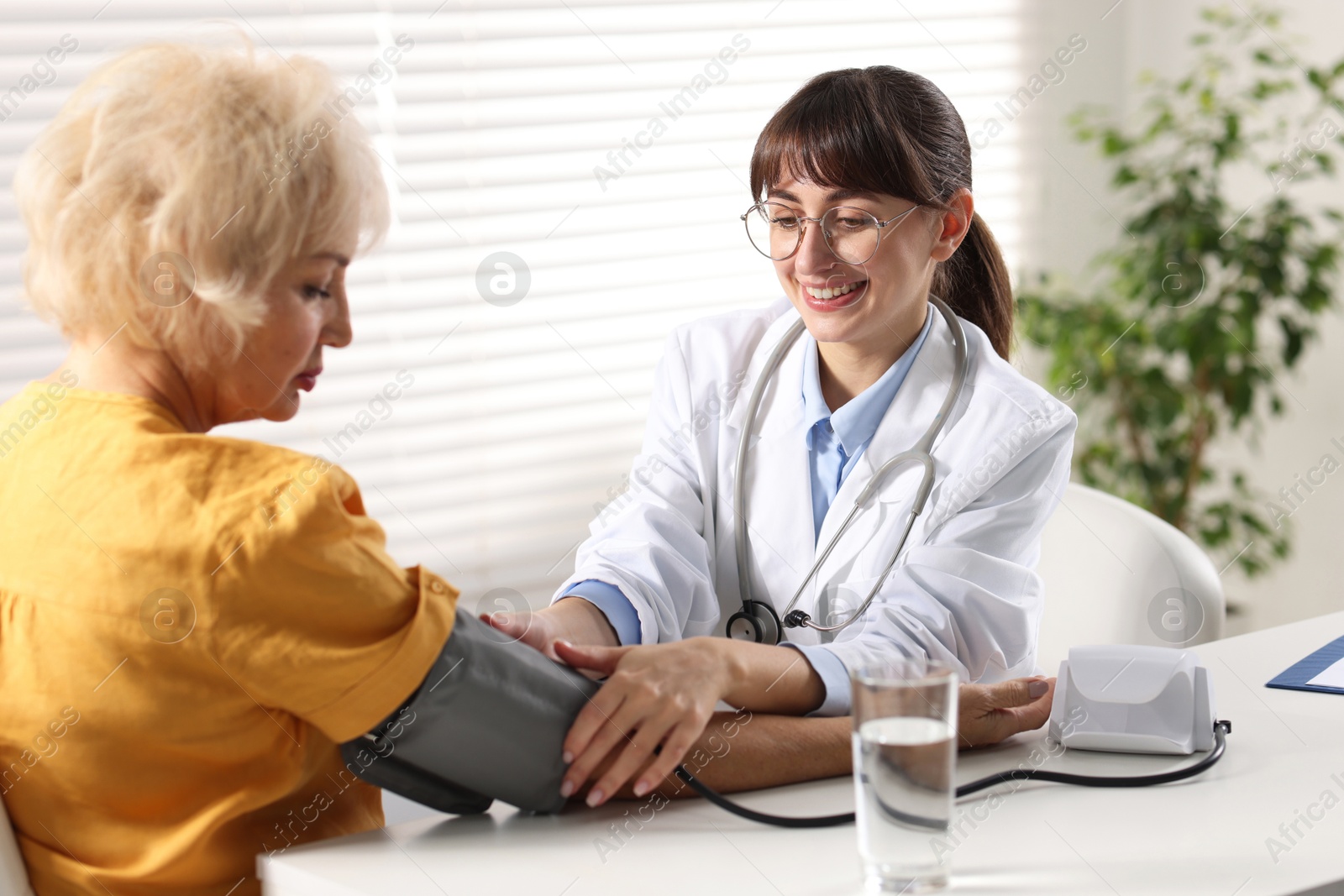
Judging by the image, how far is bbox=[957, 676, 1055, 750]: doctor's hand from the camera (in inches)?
47.6

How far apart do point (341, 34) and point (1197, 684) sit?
1.78 metres

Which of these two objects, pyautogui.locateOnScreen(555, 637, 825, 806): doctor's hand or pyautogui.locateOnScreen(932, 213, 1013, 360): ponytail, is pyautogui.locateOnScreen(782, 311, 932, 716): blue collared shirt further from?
pyautogui.locateOnScreen(555, 637, 825, 806): doctor's hand

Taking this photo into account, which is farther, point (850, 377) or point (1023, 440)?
point (850, 377)

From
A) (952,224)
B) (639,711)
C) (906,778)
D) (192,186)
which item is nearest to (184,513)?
(192,186)

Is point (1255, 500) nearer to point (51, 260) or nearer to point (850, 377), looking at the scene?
point (850, 377)

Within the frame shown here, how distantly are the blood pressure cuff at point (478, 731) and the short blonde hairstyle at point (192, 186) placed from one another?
316 millimetres

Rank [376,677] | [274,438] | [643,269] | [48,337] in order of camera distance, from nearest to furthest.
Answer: [376,677], [48,337], [274,438], [643,269]

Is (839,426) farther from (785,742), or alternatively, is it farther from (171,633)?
(171,633)

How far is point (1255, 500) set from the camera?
3.28 meters

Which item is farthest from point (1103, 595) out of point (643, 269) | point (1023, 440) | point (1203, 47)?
point (1203, 47)

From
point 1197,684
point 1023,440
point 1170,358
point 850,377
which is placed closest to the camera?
point 1197,684

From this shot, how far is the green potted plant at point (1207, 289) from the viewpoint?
300cm

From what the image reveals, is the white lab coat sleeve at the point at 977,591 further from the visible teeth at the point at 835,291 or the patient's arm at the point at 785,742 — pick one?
the visible teeth at the point at 835,291

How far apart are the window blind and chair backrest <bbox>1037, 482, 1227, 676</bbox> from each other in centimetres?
96
